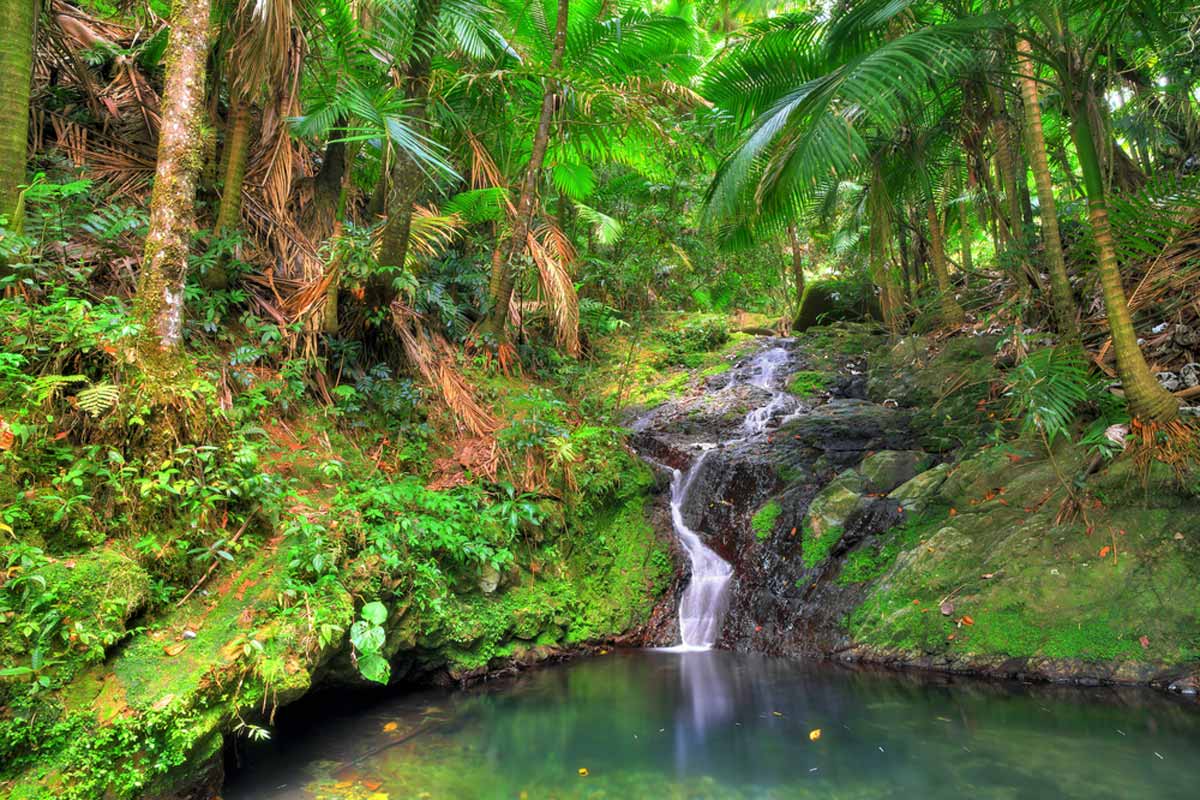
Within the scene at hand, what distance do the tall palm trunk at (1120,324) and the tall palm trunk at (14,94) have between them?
8.10 metres

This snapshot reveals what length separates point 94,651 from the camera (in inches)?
143

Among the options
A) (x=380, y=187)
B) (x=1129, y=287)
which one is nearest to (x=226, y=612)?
(x=380, y=187)

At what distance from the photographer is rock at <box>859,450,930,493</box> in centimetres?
793

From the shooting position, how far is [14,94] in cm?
467

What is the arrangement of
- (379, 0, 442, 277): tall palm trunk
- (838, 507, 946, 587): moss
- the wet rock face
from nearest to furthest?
(379, 0, 442, 277): tall palm trunk → (838, 507, 946, 587): moss → the wet rock face

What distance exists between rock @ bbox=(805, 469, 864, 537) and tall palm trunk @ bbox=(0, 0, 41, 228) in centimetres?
763

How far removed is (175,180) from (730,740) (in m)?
5.80

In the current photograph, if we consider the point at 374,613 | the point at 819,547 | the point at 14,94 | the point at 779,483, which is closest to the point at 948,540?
the point at 819,547

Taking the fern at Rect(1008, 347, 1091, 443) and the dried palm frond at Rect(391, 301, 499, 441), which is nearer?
the fern at Rect(1008, 347, 1091, 443)

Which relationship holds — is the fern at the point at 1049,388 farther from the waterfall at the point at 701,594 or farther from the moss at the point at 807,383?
the moss at the point at 807,383

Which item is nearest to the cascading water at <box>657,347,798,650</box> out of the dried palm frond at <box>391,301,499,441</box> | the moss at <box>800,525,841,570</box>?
the moss at <box>800,525,841,570</box>

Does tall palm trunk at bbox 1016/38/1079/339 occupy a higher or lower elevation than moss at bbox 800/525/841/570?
higher

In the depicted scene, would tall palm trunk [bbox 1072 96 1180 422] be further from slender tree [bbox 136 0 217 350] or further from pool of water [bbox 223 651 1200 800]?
slender tree [bbox 136 0 217 350]

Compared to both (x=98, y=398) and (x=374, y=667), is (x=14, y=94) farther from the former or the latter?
(x=374, y=667)
